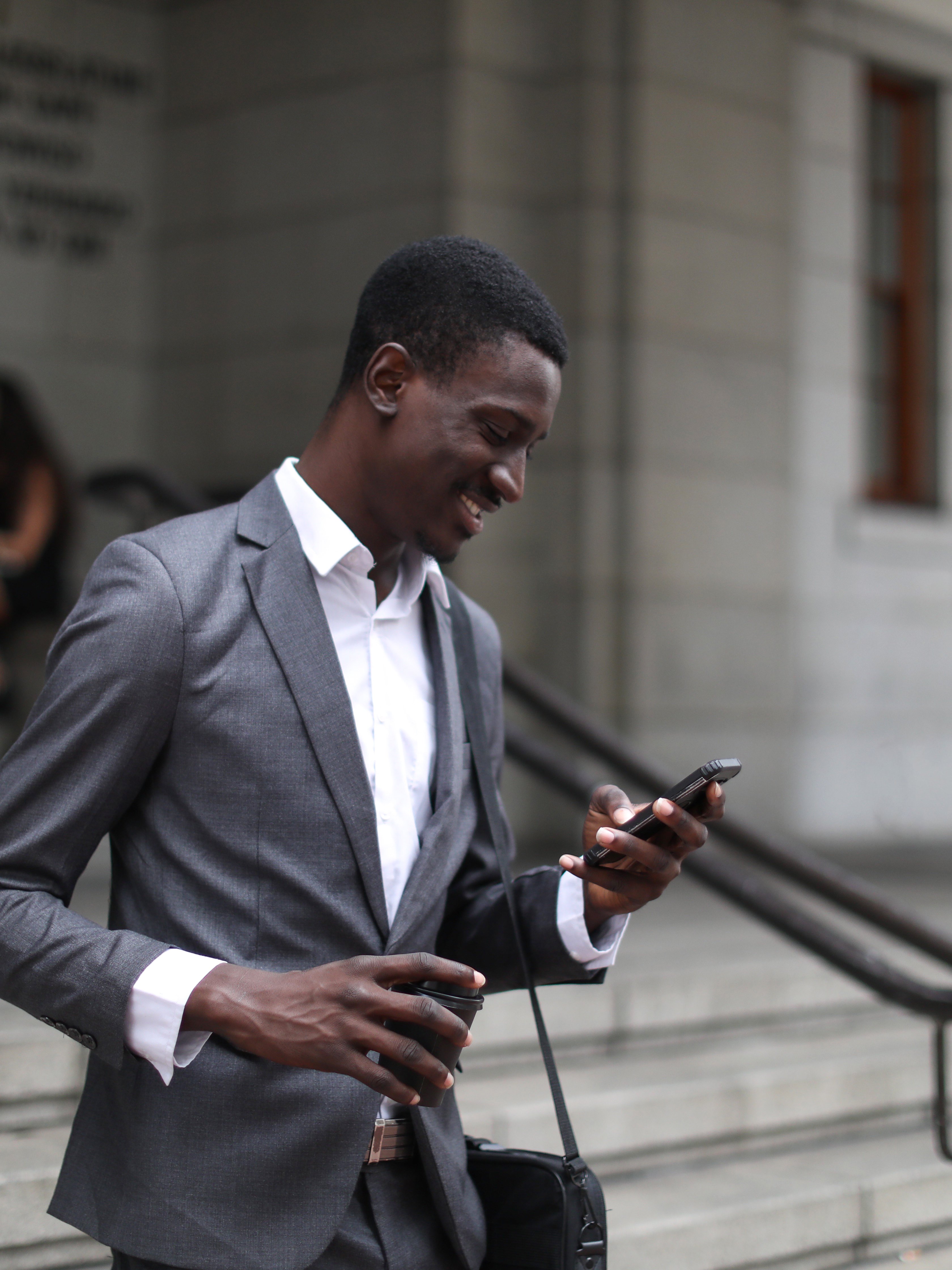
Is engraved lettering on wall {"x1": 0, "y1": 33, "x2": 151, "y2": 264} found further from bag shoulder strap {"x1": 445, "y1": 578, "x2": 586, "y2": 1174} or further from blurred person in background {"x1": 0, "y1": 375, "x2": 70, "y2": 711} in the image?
bag shoulder strap {"x1": 445, "y1": 578, "x2": 586, "y2": 1174}

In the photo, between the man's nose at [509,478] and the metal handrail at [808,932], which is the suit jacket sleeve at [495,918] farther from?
the metal handrail at [808,932]

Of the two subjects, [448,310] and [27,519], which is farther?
[27,519]

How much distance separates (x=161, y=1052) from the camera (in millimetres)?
1768

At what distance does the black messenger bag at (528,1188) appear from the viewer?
2129mm

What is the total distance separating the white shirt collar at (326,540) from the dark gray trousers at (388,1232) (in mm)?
785

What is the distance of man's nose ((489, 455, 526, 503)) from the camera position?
206 centimetres

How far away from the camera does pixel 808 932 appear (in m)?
4.45

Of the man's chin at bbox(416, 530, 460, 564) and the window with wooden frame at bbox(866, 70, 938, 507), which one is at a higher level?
the window with wooden frame at bbox(866, 70, 938, 507)

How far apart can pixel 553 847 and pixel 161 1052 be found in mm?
6577

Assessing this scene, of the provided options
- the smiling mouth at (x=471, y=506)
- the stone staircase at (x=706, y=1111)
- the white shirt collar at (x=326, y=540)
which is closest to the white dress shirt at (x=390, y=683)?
the white shirt collar at (x=326, y=540)

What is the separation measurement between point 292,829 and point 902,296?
940 centimetres

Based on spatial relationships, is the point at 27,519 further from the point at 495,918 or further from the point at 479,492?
the point at 479,492

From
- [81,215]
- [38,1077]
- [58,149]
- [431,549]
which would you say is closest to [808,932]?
[38,1077]

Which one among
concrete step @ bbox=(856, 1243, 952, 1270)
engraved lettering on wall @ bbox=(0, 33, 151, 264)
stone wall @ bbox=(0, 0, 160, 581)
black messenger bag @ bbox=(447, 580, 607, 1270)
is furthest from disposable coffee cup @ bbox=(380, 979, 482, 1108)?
engraved lettering on wall @ bbox=(0, 33, 151, 264)
